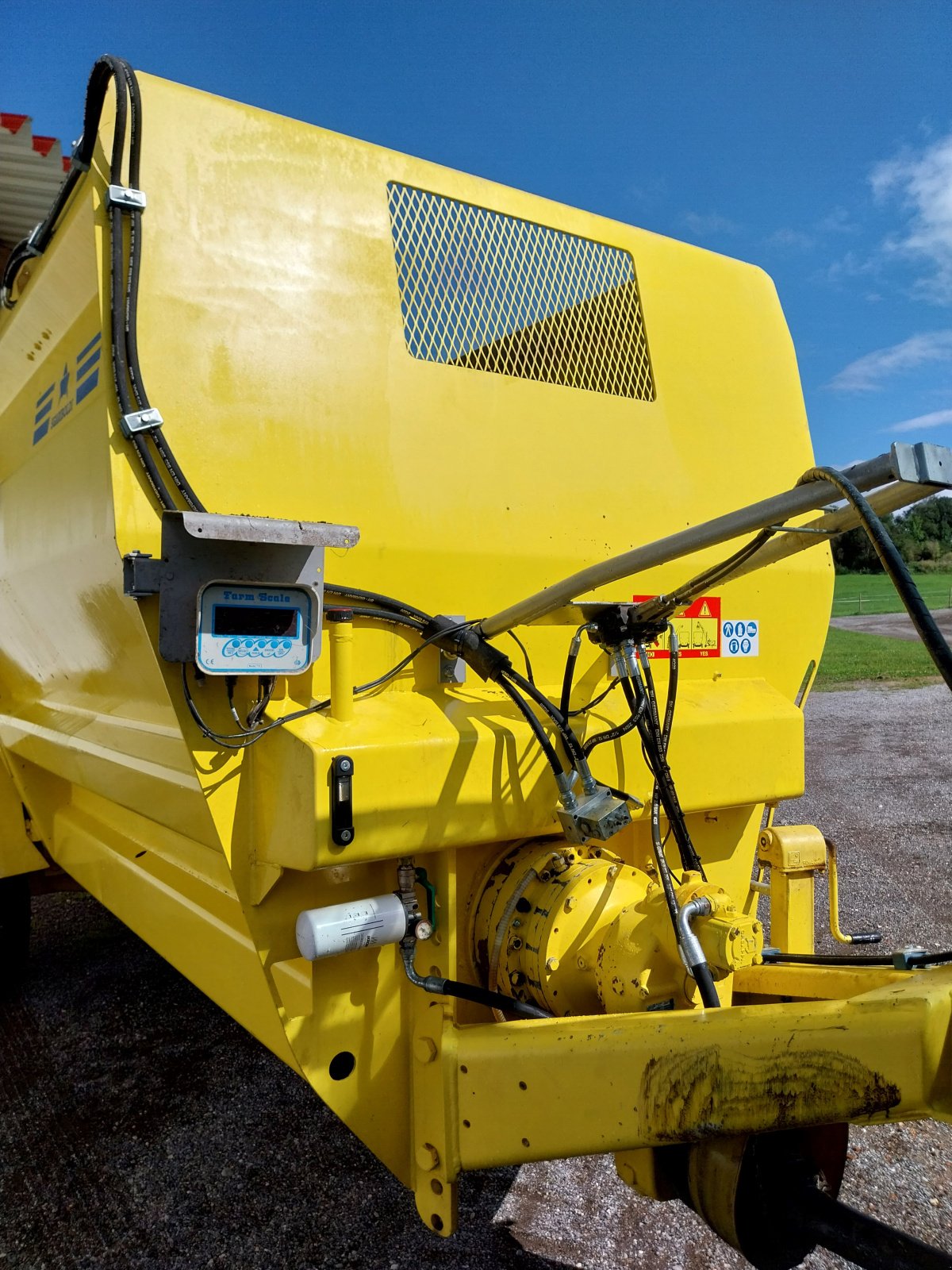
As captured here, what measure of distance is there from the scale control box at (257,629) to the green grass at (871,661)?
13.0 m

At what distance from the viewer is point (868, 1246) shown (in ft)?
4.52

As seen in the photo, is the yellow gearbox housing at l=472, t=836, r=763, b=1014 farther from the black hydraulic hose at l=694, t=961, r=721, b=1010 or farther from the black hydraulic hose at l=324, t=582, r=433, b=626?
the black hydraulic hose at l=324, t=582, r=433, b=626

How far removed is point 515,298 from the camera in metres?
2.27

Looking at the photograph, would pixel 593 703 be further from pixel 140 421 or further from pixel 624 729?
pixel 140 421

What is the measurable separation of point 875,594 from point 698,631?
35679 millimetres

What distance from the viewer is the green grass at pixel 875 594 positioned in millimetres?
30703

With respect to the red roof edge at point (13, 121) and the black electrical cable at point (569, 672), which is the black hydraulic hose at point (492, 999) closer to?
the black electrical cable at point (569, 672)

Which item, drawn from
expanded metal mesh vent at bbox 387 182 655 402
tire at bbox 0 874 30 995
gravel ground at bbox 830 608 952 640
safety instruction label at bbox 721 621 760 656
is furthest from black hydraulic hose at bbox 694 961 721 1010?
gravel ground at bbox 830 608 952 640

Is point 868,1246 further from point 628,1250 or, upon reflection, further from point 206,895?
point 206,895

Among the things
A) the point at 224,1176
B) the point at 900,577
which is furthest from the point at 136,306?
the point at 224,1176

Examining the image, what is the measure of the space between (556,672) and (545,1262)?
58.8 inches

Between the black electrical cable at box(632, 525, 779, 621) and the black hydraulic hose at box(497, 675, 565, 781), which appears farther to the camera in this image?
the black hydraulic hose at box(497, 675, 565, 781)

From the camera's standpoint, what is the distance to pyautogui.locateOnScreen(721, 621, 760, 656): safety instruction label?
2.47 metres

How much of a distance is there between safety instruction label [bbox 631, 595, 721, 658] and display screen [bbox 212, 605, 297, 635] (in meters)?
1.04
